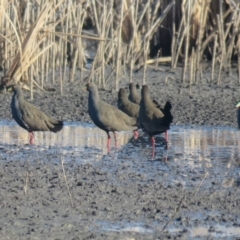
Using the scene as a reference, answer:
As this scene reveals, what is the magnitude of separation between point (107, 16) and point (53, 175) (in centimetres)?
729

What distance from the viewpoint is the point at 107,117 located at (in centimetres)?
1096

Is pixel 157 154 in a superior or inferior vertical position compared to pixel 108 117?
inferior

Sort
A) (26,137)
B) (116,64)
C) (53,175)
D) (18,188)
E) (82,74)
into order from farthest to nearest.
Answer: (82,74), (116,64), (26,137), (53,175), (18,188)

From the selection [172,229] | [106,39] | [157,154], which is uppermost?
[106,39]

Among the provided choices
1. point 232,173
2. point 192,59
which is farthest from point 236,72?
point 232,173

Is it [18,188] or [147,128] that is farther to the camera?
[147,128]

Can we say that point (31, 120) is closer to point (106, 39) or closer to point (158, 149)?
point (158, 149)

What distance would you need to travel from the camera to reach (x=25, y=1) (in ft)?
51.3

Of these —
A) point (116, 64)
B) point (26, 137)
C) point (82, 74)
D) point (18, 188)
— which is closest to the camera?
point (18, 188)

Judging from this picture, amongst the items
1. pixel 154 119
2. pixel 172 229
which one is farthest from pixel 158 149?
pixel 172 229

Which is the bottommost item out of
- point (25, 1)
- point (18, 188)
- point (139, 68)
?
point (18, 188)

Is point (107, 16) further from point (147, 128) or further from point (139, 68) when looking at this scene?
point (147, 128)

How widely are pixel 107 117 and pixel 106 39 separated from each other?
3439 millimetres

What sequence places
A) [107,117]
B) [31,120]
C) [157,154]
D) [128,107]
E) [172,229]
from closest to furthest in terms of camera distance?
[172,229], [157,154], [107,117], [31,120], [128,107]
